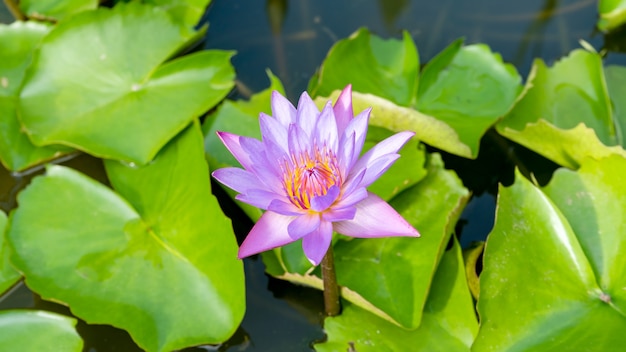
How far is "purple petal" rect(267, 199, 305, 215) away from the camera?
124 cm

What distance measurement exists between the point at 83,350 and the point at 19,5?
1.64 metres

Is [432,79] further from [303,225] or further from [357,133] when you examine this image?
[303,225]

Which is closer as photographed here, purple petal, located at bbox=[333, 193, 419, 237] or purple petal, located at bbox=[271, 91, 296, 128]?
purple petal, located at bbox=[333, 193, 419, 237]

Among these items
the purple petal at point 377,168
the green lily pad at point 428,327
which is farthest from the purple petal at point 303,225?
the green lily pad at point 428,327

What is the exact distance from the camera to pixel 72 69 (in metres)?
2.25

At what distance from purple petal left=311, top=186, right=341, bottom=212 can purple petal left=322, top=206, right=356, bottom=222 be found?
36mm

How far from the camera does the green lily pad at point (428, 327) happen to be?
1.64 metres

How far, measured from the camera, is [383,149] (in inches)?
52.8

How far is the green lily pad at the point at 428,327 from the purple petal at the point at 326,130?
626 mm

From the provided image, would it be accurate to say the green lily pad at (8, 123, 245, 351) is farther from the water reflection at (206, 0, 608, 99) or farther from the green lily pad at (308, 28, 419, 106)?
the water reflection at (206, 0, 608, 99)

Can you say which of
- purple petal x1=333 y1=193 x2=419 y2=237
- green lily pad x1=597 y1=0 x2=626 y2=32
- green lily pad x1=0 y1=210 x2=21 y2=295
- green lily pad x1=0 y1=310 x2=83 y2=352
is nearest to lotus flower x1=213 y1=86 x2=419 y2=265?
purple petal x1=333 y1=193 x2=419 y2=237

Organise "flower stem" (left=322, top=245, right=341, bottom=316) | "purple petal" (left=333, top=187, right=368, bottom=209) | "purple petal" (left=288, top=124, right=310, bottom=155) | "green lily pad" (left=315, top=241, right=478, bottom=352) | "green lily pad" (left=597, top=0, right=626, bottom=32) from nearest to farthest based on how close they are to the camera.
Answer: "purple petal" (left=333, top=187, right=368, bottom=209), "purple petal" (left=288, top=124, right=310, bottom=155), "flower stem" (left=322, top=245, right=341, bottom=316), "green lily pad" (left=315, top=241, right=478, bottom=352), "green lily pad" (left=597, top=0, right=626, bottom=32)

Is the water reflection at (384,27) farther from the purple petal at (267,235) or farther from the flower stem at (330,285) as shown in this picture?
the purple petal at (267,235)

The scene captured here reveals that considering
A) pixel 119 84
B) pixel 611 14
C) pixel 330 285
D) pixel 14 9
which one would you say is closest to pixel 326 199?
pixel 330 285
